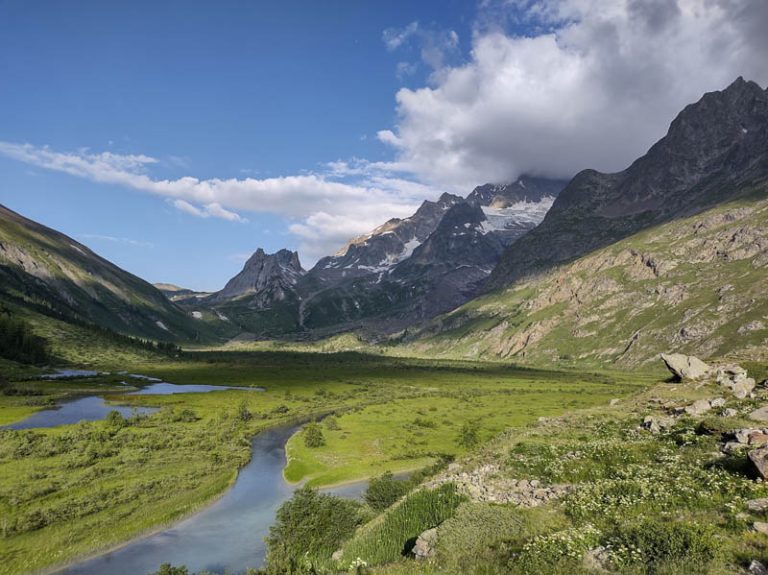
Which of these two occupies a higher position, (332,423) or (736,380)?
(736,380)

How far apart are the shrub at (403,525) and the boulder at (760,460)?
18.9m

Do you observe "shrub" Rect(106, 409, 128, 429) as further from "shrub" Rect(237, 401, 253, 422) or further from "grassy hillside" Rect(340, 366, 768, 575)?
"grassy hillside" Rect(340, 366, 768, 575)

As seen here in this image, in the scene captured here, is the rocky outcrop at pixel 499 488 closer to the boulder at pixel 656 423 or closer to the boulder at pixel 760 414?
the boulder at pixel 656 423

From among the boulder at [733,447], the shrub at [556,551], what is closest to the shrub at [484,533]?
the shrub at [556,551]

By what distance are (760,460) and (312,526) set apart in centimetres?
4057

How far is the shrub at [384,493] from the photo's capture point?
5970cm

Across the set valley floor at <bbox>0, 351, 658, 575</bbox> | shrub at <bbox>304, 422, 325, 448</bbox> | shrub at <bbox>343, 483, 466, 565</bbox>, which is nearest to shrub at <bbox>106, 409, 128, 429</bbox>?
valley floor at <bbox>0, 351, 658, 575</bbox>

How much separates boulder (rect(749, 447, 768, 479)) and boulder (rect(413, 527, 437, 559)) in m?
19.5

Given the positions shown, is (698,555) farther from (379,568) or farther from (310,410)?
(310,410)

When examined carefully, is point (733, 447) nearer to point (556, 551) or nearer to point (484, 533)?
point (556, 551)

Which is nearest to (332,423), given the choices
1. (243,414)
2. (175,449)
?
(243,414)

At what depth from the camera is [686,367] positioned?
65688 millimetres

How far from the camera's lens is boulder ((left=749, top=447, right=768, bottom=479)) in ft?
89.5

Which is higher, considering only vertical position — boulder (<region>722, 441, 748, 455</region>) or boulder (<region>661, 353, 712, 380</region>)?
boulder (<region>661, 353, 712, 380</region>)
